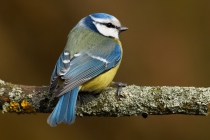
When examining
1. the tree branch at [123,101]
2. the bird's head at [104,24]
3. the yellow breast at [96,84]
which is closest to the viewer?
the tree branch at [123,101]

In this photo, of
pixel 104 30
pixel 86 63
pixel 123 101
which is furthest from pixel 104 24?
pixel 123 101

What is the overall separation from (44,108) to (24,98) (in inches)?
3.7

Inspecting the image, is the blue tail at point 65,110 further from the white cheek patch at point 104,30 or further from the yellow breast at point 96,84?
the white cheek patch at point 104,30

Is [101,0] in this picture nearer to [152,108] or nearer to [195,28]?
[195,28]

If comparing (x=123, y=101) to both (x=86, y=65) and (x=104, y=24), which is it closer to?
(x=86, y=65)

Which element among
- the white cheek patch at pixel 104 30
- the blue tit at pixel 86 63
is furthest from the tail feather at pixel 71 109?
the white cheek patch at pixel 104 30

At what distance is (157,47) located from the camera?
94.7 inches

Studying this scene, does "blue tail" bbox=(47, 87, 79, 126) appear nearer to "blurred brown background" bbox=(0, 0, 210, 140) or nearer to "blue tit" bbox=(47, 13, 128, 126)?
"blue tit" bbox=(47, 13, 128, 126)

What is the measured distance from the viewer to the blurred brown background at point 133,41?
7.54 feet

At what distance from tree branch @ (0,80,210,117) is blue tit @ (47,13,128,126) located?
70mm

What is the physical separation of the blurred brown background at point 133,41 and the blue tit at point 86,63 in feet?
0.99

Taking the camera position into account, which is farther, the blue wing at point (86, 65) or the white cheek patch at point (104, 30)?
the white cheek patch at point (104, 30)

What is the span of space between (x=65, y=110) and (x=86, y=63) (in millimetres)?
272

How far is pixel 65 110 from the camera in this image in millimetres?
1604
